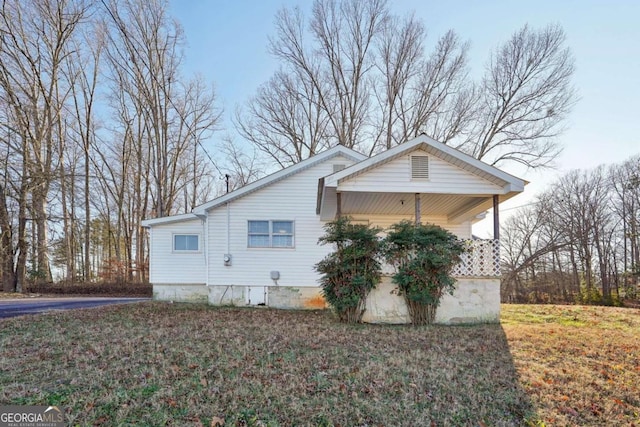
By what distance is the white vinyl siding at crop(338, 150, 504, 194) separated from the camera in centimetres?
856

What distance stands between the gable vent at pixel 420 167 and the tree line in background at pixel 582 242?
1757 cm

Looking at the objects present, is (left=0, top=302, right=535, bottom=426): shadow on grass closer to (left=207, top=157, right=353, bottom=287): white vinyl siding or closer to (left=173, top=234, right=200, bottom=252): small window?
(left=207, top=157, right=353, bottom=287): white vinyl siding

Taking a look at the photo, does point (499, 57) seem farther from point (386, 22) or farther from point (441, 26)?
point (386, 22)

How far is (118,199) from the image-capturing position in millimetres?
24656

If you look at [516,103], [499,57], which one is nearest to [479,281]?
[516,103]

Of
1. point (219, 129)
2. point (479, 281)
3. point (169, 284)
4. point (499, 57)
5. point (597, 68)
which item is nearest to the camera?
point (479, 281)

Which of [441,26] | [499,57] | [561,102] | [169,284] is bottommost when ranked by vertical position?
[169,284]

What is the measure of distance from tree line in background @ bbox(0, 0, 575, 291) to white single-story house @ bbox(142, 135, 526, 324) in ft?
31.7

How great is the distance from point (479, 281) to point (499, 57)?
16.7 m

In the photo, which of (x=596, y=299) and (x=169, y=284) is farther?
(x=596, y=299)

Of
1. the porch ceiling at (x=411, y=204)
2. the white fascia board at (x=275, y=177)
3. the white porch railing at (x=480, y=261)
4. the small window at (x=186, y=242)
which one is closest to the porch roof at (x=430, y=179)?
the porch ceiling at (x=411, y=204)

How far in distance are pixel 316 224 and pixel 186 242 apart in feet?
15.3

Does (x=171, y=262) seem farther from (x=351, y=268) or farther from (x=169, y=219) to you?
(x=351, y=268)

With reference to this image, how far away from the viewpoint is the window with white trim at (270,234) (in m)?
11.0
